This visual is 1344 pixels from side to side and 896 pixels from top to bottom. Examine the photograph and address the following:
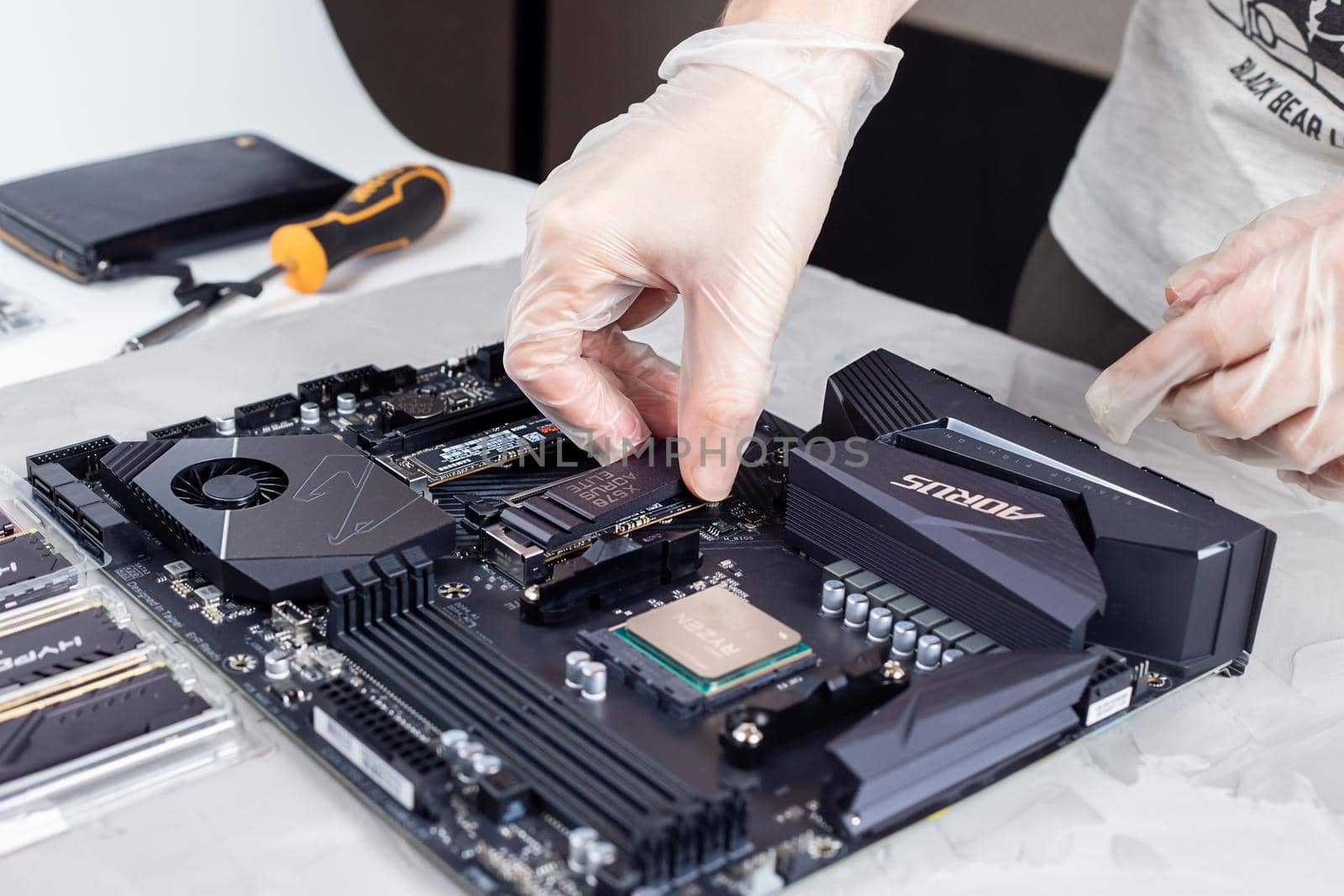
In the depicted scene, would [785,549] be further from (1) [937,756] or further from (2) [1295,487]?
(2) [1295,487]

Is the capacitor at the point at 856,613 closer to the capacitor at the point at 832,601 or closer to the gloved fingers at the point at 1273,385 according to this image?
the capacitor at the point at 832,601

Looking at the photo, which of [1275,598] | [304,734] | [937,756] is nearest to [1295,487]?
[1275,598]

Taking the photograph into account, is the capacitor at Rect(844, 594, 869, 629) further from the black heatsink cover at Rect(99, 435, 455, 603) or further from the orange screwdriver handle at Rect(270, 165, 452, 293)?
the orange screwdriver handle at Rect(270, 165, 452, 293)

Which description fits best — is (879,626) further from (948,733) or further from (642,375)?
(642,375)

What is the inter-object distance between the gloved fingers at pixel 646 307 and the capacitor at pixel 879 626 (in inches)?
26.7

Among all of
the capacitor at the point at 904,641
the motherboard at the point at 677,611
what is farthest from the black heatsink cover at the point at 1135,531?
the capacitor at the point at 904,641

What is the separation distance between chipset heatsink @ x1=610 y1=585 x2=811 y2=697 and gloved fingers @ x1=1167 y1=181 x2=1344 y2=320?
2.48 ft

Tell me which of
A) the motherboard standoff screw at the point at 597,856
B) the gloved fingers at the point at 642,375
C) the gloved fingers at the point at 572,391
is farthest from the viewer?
the gloved fingers at the point at 642,375

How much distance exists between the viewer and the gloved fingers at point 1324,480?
1945mm

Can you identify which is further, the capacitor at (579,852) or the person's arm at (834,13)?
the person's arm at (834,13)

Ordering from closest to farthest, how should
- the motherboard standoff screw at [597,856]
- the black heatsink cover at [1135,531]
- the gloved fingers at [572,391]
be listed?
the motherboard standoff screw at [597,856]
the black heatsink cover at [1135,531]
the gloved fingers at [572,391]

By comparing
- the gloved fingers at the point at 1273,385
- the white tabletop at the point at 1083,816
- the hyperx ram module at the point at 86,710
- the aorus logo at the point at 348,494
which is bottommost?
the white tabletop at the point at 1083,816

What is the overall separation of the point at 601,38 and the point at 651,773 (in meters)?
3.95

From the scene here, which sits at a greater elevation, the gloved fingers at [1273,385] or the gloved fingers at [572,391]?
the gloved fingers at [1273,385]
